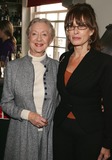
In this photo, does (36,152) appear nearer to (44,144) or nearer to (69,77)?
(44,144)

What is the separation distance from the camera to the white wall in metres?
2.10

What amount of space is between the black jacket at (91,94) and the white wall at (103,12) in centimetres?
88

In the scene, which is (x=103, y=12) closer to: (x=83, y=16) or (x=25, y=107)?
(x=83, y=16)

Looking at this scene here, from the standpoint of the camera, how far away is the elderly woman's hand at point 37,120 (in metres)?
1.31

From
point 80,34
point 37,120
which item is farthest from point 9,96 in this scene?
point 80,34

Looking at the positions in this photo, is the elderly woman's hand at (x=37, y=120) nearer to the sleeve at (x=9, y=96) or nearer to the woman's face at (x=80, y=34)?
the sleeve at (x=9, y=96)

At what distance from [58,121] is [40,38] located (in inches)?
19.8

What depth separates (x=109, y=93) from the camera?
1.24 metres

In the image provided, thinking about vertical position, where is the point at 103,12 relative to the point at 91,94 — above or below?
above

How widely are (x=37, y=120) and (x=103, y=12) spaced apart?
1.29 m

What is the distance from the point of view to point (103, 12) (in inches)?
83.5

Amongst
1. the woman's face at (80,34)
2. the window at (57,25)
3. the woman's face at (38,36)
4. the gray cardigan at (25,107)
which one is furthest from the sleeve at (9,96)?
the window at (57,25)

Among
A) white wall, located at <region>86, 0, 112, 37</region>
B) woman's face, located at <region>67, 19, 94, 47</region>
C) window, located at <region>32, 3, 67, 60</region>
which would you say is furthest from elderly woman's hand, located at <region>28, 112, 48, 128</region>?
window, located at <region>32, 3, 67, 60</region>

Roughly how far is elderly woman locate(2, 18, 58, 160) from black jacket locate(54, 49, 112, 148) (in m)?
0.13
